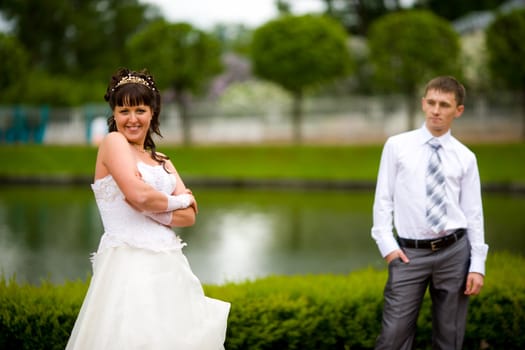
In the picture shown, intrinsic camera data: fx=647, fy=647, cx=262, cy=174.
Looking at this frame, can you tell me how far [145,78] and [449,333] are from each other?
7.00ft

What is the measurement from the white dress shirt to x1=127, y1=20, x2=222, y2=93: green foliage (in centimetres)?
2206

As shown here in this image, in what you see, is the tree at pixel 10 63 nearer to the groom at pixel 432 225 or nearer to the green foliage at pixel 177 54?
the green foliage at pixel 177 54

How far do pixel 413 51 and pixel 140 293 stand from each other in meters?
22.8

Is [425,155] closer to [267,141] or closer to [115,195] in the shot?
[115,195]

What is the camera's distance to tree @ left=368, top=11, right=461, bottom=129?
79.5 ft

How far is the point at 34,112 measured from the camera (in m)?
29.4

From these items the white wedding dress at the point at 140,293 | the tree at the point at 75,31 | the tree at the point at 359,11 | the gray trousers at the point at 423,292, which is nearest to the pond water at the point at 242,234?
the gray trousers at the point at 423,292

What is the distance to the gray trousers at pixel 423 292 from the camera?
3.50m

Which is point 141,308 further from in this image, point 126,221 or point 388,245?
point 388,245

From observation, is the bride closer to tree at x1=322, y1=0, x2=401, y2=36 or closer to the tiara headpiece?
the tiara headpiece

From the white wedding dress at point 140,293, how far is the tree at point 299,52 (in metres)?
22.3

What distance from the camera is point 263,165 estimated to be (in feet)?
73.7

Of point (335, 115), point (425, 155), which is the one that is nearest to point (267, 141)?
point (335, 115)

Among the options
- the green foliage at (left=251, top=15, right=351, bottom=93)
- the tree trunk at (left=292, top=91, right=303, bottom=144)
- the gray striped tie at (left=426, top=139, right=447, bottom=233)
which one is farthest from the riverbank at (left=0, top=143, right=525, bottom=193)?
the gray striped tie at (left=426, top=139, right=447, bottom=233)
